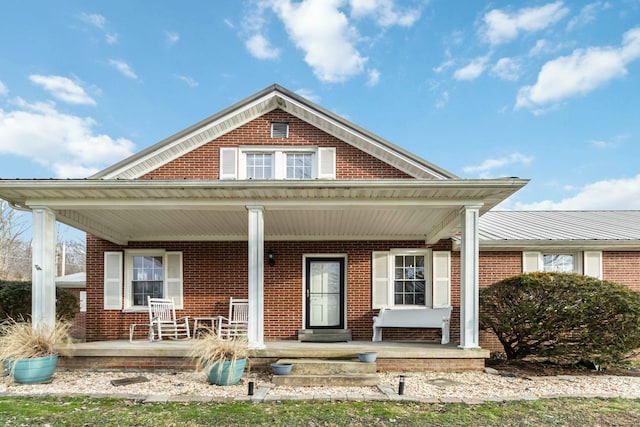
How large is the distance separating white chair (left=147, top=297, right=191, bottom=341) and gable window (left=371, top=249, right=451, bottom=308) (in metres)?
4.34

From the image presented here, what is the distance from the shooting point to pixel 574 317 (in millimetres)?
7160

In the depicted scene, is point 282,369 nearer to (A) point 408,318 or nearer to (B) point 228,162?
(A) point 408,318

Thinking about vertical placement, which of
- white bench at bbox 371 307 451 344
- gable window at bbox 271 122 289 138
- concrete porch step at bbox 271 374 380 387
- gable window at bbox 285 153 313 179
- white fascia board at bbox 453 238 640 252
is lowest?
concrete porch step at bbox 271 374 380 387

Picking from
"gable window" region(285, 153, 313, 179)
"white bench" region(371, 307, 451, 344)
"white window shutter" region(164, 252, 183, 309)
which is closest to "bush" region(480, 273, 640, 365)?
"white bench" region(371, 307, 451, 344)

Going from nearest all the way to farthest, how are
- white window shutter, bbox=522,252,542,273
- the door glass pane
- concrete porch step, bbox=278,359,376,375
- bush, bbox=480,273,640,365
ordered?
concrete porch step, bbox=278,359,376,375, bush, bbox=480,273,640,365, white window shutter, bbox=522,252,542,273, the door glass pane

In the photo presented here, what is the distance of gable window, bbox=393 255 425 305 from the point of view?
10.1 m

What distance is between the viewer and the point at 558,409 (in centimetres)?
504

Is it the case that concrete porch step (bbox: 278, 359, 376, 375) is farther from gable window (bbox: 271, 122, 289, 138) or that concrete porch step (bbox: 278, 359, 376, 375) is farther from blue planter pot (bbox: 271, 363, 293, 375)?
gable window (bbox: 271, 122, 289, 138)

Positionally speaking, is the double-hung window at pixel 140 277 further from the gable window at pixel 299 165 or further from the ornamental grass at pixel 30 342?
the gable window at pixel 299 165

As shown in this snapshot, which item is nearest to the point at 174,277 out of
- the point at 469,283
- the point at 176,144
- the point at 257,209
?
the point at 176,144

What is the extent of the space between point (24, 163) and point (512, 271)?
32738 millimetres

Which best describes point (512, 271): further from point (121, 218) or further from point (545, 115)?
point (121, 218)

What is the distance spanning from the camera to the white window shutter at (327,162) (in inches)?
395

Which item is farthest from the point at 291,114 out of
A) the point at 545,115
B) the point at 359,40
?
the point at 545,115
